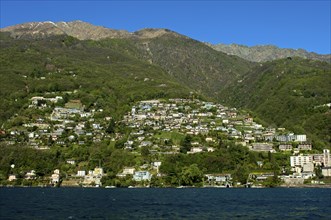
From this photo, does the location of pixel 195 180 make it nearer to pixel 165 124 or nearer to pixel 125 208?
pixel 165 124

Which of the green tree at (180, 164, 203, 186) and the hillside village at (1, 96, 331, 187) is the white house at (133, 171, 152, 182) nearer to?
the hillside village at (1, 96, 331, 187)

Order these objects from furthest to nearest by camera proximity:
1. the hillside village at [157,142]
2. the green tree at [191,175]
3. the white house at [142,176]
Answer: the hillside village at [157,142]
the white house at [142,176]
the green tree at [191,175]

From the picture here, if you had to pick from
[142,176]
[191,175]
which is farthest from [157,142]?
[191,175]

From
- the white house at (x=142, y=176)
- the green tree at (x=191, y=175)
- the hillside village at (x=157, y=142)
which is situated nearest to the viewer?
the green tree at (x=191, y=175)

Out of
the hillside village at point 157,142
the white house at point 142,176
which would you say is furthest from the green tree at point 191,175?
Answer: the white house at point 142,176


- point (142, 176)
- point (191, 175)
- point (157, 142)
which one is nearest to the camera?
point (191, 175)

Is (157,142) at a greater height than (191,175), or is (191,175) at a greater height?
(157,142)

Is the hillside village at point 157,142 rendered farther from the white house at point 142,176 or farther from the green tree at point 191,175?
the green tree at point 191,175

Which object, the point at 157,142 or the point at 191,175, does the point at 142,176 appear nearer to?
the point at 191,175

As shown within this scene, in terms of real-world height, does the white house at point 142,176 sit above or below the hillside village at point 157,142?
below

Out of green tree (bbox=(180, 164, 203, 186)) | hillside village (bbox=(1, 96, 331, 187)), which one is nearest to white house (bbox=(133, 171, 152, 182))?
hillside village (bbox=(1, 96, 331, 187))

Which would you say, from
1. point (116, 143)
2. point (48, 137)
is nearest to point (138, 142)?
point (116, 143)
